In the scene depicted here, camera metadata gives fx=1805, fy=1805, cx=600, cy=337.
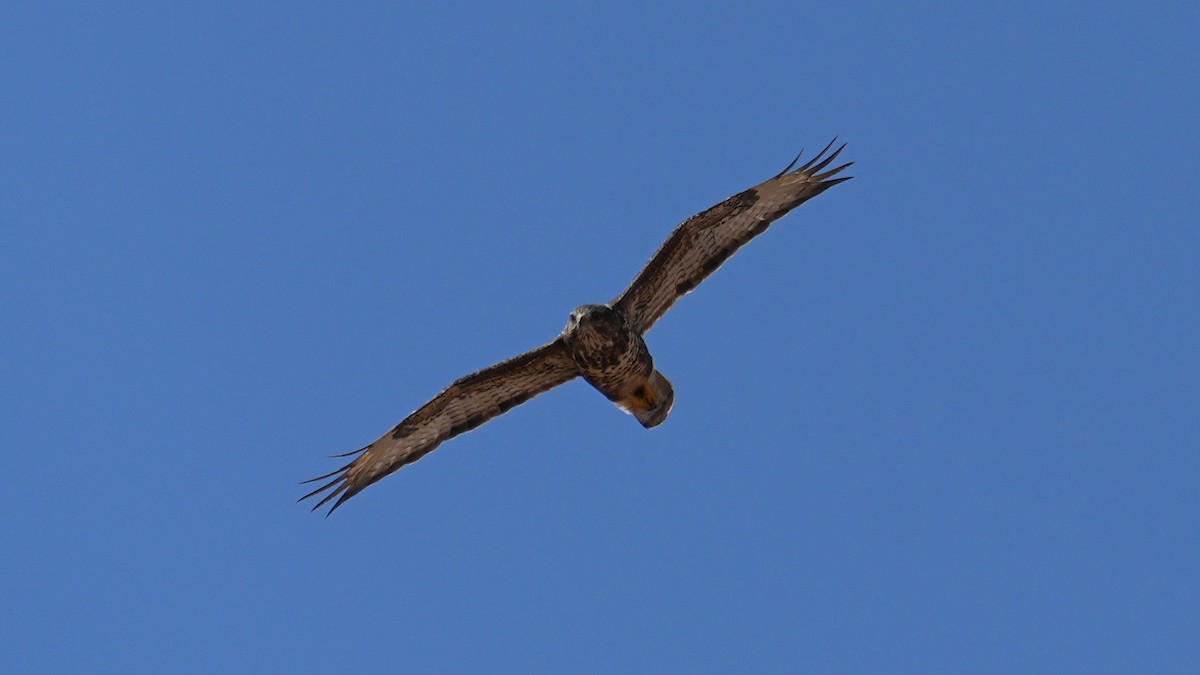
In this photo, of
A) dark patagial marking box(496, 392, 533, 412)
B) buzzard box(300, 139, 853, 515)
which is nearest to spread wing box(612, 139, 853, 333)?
buzzard box(300, 139, 853, 515)

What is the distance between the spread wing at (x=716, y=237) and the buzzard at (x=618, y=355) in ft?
0.04

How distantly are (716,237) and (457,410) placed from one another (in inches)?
161

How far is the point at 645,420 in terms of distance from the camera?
23.6 m

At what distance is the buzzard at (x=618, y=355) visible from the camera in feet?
73.8

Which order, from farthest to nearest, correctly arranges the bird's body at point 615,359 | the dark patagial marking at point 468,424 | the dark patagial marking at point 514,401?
the dark patagial marking at point 468,424 → the dark patagial marking at point 514,401 → the bird's body at point 615,359

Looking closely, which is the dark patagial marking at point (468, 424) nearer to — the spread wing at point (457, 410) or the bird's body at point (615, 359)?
the spread wing at point (457, 410)

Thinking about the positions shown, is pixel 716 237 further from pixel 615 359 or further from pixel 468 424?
pixel 468 424

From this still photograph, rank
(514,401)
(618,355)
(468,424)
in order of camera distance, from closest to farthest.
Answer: (618,355) < (514,401) < (468,424)

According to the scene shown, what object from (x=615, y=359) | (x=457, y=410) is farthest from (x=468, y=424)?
(x=615, y=359)

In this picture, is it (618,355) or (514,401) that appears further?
(514,401)

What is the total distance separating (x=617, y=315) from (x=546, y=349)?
110 centimetres

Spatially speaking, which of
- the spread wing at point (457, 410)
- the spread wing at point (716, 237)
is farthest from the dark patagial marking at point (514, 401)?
the spread wing at point (716, 237)

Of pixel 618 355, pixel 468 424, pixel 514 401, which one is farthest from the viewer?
pixel 468 424

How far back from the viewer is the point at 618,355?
2234cm
